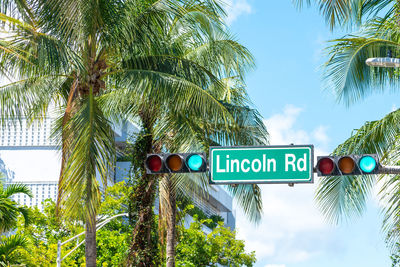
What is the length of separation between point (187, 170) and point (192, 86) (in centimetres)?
654

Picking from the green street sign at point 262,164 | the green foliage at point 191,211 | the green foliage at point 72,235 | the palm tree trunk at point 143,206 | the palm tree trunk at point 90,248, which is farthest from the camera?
the green foliage at point 72,235

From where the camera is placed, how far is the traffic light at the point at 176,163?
37.5ft

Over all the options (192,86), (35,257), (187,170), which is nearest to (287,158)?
(187,170)

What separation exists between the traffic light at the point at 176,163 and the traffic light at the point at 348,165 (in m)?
1.90

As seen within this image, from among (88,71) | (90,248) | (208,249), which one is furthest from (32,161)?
(88,71)

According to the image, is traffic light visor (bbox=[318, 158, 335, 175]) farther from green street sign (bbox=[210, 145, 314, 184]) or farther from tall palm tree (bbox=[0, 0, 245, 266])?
tall palm tree (bbox=[0, 0, 245, 266])

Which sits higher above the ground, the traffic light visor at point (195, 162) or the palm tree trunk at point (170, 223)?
the traffic light visor at point (195, 162)

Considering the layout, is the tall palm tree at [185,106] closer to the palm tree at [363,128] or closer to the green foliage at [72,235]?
the palm tree at [363,128]

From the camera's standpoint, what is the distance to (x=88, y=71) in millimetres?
18344

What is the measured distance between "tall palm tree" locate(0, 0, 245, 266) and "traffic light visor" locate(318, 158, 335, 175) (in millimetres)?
6429

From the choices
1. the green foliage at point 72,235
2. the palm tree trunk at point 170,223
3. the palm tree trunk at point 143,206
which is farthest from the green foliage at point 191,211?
the green foliage at point 72,235

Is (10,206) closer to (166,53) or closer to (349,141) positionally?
(166,53)

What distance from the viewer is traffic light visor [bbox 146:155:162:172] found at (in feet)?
37.6

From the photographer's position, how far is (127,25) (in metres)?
18.1
